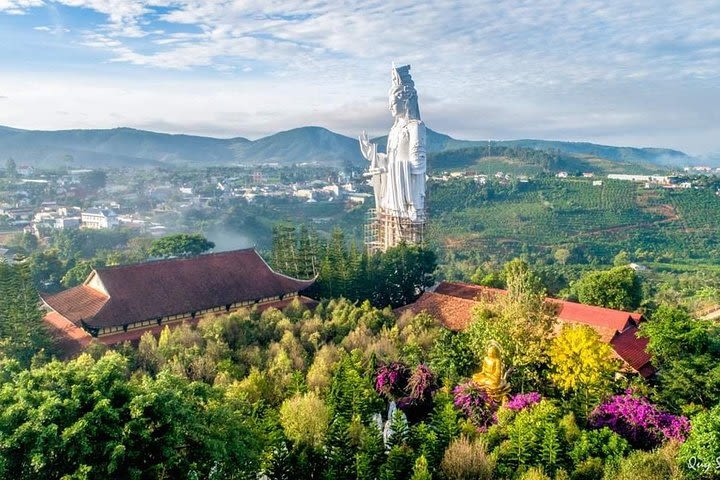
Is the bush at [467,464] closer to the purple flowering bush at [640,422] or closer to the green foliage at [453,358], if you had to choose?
the purple flowering bush at [640,422]

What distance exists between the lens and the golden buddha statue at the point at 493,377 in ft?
43.6

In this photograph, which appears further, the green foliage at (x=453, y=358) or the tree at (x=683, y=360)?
the green foliage at (x=453, y=358)

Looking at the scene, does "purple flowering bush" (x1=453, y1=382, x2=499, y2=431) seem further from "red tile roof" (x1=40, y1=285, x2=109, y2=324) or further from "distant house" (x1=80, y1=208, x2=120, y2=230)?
"distant house" (x1=80, y1=208, x2=120, y2=230)

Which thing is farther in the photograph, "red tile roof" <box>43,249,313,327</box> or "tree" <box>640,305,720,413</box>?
"red tile roof" <box>43,249,313,327</box>

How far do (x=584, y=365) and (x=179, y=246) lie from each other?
81.6 feet

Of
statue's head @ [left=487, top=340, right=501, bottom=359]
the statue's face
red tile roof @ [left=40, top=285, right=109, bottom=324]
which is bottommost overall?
statue's head @ [left=487, top=340, right=501, bottom=359]

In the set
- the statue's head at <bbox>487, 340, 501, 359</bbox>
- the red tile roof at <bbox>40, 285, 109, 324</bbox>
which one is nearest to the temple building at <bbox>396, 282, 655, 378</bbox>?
the statue's head at <bbox>487, 340, 501, 359</bbox>

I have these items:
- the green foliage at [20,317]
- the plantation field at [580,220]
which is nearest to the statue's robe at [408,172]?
the green foliage at [20,317]

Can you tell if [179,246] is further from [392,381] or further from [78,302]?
[392,381]

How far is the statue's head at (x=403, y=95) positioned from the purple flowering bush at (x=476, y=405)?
61.1 feet

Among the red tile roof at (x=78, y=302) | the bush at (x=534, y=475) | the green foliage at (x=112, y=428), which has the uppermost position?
the green foliage at (x=112, y=428)

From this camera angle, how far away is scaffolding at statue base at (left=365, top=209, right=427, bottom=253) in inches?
1126

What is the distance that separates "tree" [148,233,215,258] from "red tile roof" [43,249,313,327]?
13.1m

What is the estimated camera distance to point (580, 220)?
184 ft
